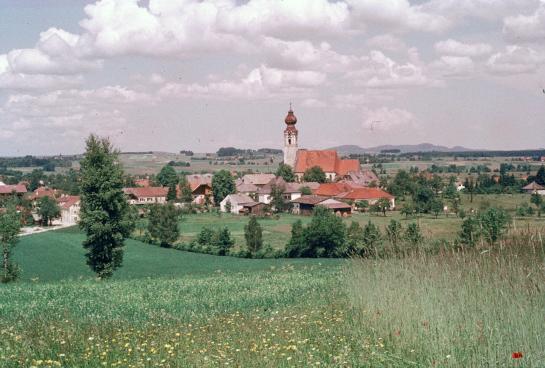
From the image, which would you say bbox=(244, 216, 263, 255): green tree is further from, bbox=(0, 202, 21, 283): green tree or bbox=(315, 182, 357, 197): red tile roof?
bbox=(315, 182, 357, 197): red tile roof

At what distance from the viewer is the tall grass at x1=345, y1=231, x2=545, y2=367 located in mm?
7789

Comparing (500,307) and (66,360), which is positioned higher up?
(500,307)

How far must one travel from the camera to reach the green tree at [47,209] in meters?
98.2

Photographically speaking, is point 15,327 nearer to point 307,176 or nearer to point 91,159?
point 91,159

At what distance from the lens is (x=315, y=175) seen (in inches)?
5344

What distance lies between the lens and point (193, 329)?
1105 centimetres

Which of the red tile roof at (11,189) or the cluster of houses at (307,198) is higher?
the red tile roof at (11,189)

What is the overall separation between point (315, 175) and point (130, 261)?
84.7 meters

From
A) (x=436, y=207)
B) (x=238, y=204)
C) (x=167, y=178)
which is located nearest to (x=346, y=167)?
(x=167, y=178)

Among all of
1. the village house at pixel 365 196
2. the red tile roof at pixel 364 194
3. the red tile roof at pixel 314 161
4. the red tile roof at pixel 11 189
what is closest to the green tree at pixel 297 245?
the village house at pixel 365 196

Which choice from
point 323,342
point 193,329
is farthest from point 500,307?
point 193,329

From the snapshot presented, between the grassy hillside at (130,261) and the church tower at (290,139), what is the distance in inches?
3259

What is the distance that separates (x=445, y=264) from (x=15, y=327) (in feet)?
27.4

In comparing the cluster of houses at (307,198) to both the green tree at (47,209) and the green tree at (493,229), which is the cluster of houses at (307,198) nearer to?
the green tree at (47,209)
